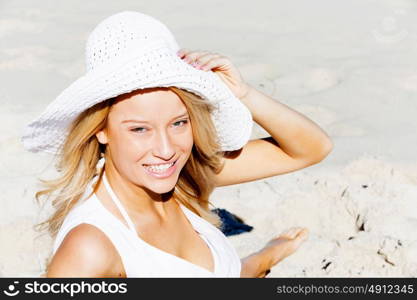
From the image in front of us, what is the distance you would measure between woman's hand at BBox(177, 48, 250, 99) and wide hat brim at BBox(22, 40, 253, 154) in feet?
0.13

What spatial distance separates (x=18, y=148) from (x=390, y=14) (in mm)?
4628

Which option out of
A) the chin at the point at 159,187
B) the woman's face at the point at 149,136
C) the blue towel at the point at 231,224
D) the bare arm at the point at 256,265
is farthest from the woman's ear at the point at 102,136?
the blue towel at the point at 231,224

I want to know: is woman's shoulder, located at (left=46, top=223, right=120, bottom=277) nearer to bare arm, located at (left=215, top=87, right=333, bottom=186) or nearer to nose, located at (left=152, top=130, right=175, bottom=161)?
nose, located at (left=152, top=130, right=175, bottom=161)

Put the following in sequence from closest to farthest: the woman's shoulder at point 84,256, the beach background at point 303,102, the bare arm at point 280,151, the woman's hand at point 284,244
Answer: the woman's shoulder at point 84,256 < the bare arm at point 280,151 < the woman's hand at point 284,244 < the beach background at point 303,102

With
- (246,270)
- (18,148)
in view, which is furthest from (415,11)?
(246,270)

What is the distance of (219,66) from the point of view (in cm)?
239

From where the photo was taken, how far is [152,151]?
2213 millimetres

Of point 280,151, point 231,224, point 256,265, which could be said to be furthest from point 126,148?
point 231,224

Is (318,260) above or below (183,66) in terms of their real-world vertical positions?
below

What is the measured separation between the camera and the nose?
2.19 metres

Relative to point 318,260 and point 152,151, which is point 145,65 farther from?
point 318,260

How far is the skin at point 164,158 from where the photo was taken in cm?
210

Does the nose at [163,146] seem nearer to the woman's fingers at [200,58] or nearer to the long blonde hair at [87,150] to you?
the long blonde hair at [87,150]

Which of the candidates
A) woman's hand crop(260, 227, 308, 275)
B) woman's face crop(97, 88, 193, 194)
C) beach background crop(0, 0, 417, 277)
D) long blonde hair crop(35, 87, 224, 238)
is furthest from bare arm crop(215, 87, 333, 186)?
beach background crop(0, 0, 417, 277)
